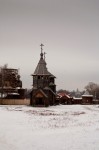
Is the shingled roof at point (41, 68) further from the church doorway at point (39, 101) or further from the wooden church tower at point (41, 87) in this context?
the church doorway at point (39, 101)

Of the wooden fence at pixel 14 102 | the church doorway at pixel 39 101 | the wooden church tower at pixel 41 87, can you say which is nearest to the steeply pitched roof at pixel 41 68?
the wooden church tower at pixel 41 87

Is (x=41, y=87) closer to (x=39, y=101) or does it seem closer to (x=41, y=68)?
(x=39, y=101)

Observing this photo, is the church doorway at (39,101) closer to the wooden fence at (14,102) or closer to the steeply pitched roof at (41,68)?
the steeply pitched roof at (41,68)

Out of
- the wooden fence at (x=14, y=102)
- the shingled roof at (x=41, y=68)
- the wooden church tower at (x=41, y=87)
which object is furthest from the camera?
the wooden fence at (x=14, y=102)

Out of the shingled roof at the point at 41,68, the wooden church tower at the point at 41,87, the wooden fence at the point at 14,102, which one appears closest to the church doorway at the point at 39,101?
the wooden church tower at the point at 41,87

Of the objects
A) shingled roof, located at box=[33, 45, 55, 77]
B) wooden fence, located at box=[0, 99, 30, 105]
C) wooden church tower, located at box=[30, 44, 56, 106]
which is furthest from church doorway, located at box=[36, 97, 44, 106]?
wooden fence, located at box=[0, 99, 30, 105]

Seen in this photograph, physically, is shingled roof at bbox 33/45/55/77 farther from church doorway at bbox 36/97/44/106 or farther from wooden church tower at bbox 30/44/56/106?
church doorway at bbox 36/97/44/106

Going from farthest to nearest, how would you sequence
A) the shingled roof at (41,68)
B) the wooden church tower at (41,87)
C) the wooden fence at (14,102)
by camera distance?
the wooden fence at (14,102), the shingled roof at (41,68), the wooden church tower at (41,87)

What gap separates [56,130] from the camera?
939 inches

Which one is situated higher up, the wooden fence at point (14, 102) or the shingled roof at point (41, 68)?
the shingled roof at point (41, 68)

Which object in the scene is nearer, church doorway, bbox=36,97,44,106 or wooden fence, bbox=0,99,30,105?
church doorway, bbox=36,97,44,106

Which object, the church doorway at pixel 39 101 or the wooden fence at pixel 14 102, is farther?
the wooden fence at pixel 14 102

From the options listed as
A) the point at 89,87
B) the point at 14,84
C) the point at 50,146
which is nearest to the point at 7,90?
the point at 14,84

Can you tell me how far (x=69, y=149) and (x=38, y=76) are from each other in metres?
48.6
